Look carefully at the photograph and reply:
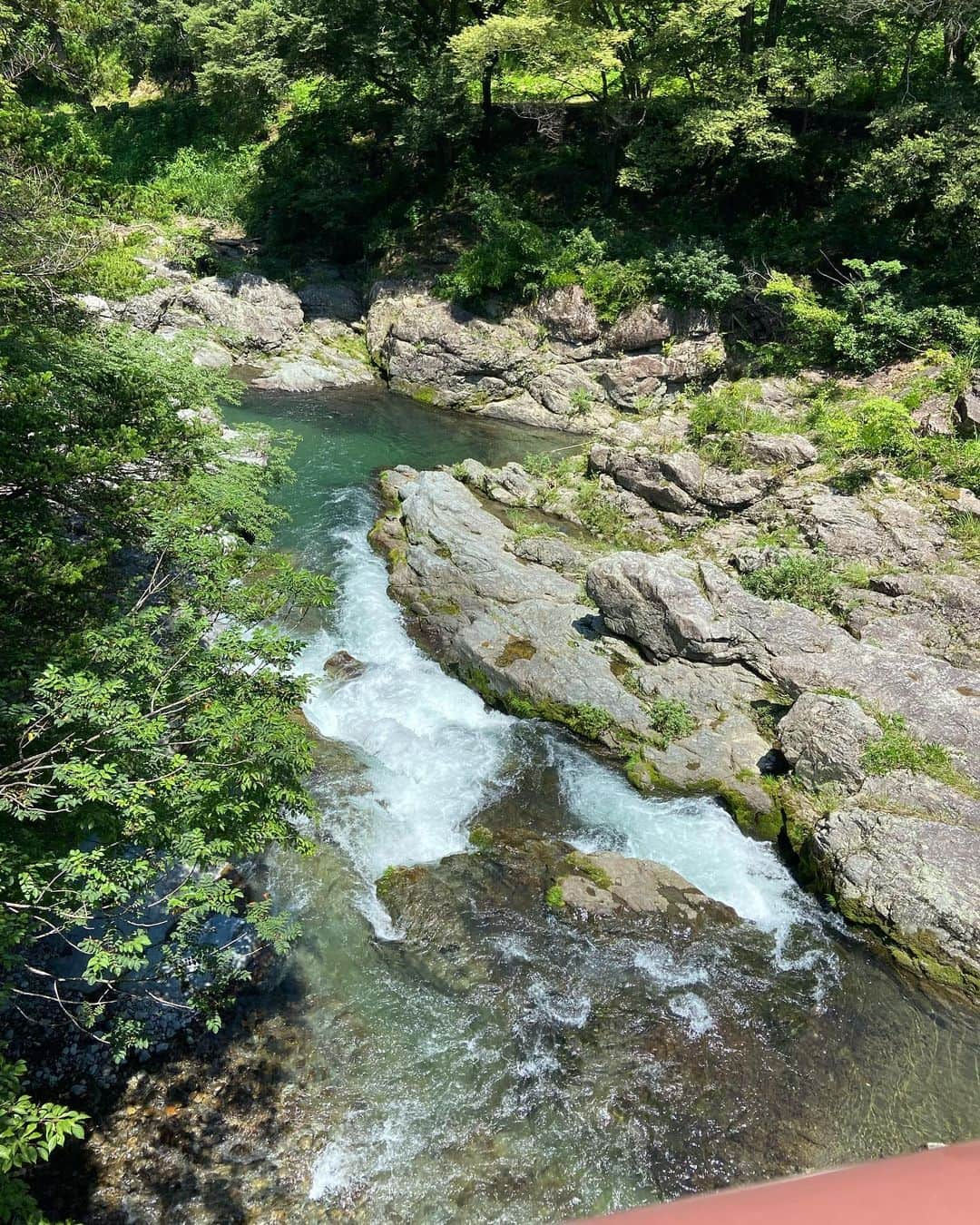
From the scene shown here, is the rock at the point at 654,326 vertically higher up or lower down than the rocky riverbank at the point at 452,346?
higher up

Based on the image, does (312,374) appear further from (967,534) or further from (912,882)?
(912,882)

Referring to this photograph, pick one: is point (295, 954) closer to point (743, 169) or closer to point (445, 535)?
point (445, 535)

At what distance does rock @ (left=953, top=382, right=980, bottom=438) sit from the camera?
18.4 metres

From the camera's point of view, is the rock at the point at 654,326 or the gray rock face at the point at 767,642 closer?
the gray rock face at the point at 767,642

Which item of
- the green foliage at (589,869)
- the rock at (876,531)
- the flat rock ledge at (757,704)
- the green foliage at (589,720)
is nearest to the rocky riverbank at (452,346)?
the rock at (876,531)

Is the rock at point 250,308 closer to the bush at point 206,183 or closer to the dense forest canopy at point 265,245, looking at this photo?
the dense forest canopy at point 265,245

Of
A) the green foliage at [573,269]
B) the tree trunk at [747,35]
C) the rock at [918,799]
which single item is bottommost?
the rock at [918,799]

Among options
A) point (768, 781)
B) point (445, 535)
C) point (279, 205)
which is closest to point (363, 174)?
point (279, 205)

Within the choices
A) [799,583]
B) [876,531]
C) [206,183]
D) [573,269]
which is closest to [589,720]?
[799,583]

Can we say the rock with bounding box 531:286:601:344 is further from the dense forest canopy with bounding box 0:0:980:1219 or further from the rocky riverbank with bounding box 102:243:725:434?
the dense forest canopy with bounding box 0:0:980:1219

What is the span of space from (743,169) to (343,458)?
61.7 ft

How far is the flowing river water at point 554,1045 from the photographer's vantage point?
23.8 ft

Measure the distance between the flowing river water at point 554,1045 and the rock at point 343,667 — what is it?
78.0 inches

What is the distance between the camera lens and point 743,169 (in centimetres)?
2764
